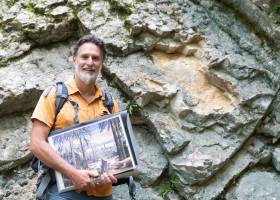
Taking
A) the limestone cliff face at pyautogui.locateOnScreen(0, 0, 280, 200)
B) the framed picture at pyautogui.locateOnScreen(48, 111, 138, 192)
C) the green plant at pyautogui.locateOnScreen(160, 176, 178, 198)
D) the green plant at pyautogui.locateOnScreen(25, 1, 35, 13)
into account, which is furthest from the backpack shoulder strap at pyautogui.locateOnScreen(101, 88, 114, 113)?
the green plant at pyautogui.locateOnScreen(25, 1, 35, 13)

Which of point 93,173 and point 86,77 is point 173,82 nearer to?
point 86,77

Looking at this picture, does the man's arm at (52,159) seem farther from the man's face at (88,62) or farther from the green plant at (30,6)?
the green plant at (30,6)

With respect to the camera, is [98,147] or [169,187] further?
[169,187]

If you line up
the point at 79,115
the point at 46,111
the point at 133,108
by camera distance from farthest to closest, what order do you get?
1. the point at 133,108
2. the point at 79,115
3. the point at 46,111

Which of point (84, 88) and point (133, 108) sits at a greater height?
point (84, 88)

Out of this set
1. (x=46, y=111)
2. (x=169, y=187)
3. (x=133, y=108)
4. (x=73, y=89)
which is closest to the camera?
(x=46, y=111)

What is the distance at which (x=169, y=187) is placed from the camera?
17.6 ft

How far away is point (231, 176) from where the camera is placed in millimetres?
5371

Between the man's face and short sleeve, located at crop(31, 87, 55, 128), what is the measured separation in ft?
1.22

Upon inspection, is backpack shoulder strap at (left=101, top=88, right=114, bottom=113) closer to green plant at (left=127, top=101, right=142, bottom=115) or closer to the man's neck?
the man's neck

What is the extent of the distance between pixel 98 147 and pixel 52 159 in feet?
1.35

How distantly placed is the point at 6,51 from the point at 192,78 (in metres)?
2.69

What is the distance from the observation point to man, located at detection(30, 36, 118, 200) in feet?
11.2

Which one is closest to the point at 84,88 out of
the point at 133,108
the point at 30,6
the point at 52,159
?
the point at 52,159
